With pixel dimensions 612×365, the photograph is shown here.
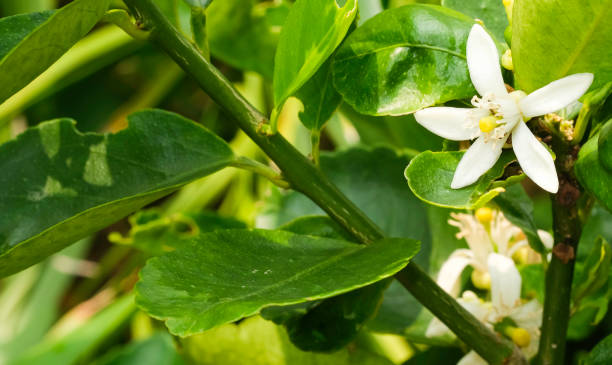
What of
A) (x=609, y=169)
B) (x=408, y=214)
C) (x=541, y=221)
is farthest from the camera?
(x=541, y=221)

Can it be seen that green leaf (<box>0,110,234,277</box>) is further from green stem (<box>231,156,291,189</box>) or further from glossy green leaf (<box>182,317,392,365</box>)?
glossy green leaf (<box>182,317,392,365</box>)

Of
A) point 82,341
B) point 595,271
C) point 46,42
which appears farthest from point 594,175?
point 82,341

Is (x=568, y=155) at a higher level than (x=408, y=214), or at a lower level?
higher

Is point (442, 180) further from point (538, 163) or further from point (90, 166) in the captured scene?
point (90, 166)

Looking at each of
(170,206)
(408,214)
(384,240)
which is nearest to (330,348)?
(384,240)

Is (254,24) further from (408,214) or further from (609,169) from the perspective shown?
(609,169)

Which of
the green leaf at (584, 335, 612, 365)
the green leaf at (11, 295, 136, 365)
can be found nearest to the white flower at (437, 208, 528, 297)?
the green leaf at (584, 335, 612, 365)
